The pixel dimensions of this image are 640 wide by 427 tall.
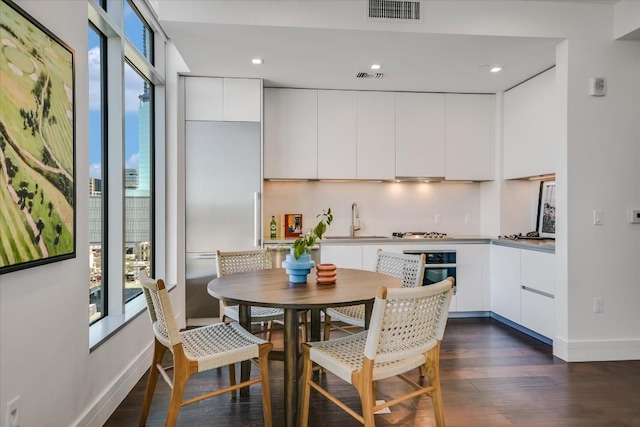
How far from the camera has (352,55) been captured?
3.29 metres

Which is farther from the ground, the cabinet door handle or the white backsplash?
the white backsplash

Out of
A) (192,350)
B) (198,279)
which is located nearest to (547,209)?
(198,279)

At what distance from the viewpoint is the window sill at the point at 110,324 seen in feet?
7.14

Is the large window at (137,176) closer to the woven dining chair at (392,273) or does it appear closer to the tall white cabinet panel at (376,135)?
the woven dining chair at (392,273)

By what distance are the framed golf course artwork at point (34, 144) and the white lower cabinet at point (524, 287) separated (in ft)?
11.6

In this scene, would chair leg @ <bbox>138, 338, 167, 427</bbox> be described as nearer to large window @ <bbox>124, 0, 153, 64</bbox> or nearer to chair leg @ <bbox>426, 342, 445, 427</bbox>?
chair leg @ <bbox>426, 342, 445, 427</bbox>

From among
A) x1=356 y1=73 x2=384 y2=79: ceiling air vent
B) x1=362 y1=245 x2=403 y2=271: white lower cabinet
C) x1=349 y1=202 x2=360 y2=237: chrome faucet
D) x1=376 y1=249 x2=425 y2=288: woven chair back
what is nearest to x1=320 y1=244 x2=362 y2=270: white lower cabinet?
x1=362 y1=245 x2=403 y2=271: white lower cabinet

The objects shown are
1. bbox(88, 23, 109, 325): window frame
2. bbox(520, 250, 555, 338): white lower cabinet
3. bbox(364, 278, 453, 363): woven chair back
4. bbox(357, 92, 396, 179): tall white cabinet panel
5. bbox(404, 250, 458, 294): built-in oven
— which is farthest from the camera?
bbox(357, 92, 396, 179): tall white cabinet panel

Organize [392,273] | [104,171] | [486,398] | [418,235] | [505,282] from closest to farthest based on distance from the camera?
[486,398], [104,171], [392,273], [505,282], [418,235]

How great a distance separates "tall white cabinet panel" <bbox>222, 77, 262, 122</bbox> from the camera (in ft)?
12.8

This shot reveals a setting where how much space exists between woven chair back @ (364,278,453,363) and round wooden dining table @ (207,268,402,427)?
23 cm

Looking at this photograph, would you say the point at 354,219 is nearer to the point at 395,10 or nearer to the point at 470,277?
the point at 470,277

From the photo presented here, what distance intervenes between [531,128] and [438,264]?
162cm

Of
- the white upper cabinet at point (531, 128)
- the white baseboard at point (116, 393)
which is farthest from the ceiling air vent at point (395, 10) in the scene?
the white baseboard at point (116, 393)
